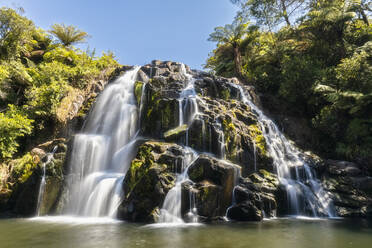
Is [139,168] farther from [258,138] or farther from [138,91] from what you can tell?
[138,91]

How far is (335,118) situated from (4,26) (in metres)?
20.6

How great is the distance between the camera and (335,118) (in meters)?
11.0

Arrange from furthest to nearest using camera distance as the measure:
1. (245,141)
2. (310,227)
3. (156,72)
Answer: (156,72)
(245,141)
(310,227)

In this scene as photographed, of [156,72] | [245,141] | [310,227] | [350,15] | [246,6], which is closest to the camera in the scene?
[310,227]

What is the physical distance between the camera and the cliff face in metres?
6.70

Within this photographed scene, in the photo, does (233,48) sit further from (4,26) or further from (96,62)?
(4,26)

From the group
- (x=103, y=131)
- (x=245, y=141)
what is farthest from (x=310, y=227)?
(x=103, y=131)

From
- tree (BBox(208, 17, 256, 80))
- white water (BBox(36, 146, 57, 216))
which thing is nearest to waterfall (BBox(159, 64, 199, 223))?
white water (BBox(36, 146, 57, 216))

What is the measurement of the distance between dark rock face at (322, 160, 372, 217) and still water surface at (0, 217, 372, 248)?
49.9 inches

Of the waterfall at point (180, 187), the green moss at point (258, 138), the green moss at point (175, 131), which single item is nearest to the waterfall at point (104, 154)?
the green moss at point (175, 131)

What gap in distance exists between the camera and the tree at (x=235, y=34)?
58.9 feet

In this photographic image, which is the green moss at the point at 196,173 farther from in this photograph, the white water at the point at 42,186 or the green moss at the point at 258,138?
the white water at the point at 42,186

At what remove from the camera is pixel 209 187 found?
6.71m

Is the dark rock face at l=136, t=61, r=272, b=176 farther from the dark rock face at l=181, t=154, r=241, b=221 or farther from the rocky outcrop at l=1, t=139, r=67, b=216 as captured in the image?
the rocky outcrop at l=1, t=139, r=67, b=216
